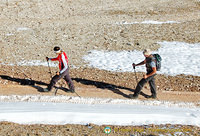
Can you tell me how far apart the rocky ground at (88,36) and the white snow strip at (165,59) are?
0.80 metres

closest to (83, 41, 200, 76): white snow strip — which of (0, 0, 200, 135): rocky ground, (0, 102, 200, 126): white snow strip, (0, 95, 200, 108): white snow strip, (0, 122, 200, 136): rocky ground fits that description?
(0, 0, 200, 135): rocky ground

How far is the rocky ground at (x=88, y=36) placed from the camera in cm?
1295

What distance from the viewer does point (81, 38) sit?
22500 mm

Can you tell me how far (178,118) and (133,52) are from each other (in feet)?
33.2

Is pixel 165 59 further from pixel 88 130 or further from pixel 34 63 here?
pixel 88 130

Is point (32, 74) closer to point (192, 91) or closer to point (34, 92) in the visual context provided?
point (34, 92)

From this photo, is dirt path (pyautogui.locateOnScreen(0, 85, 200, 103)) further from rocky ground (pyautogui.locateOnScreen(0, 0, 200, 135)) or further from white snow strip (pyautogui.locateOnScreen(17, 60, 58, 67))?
white snow strip (pyautogui.locateOnScreen(17, 60, 58, 67))

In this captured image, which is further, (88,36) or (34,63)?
(88,36)

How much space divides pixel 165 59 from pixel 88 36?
7.47m

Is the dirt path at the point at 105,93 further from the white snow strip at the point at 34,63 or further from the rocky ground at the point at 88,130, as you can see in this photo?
the white snow strip at the point at 34,63

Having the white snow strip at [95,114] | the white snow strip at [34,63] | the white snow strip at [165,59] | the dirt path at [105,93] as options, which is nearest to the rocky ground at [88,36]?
the dirt path at [105,93]

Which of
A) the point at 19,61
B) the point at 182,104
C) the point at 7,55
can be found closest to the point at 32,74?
the point at 19,61

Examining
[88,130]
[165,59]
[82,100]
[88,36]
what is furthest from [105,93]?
[88,36]

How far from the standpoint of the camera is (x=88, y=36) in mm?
22953
